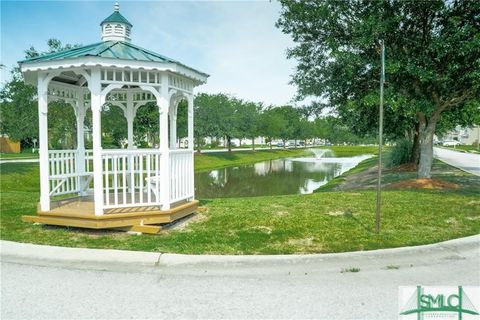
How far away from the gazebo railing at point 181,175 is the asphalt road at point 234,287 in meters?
2.68

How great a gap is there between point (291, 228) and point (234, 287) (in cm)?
289

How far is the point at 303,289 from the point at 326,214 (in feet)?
13.8

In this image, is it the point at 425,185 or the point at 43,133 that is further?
the point at 425,185

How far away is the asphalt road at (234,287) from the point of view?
3.90m

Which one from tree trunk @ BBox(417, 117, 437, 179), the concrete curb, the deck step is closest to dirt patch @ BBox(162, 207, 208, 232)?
the deck step

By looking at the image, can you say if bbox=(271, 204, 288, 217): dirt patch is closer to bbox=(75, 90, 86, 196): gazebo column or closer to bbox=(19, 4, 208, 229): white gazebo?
bbox=(19, 4, 208, 229): white gazebo

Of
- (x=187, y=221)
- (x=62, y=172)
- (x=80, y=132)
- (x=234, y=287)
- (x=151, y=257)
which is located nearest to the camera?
(x=234, y=287)

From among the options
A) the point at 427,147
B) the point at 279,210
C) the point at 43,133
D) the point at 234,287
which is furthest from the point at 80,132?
the point at 427,147

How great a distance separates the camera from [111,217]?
6.95 metres

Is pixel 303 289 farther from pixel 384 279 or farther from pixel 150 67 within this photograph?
pixel 150 67

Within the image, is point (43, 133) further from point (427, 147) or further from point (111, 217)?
point (427, 147)

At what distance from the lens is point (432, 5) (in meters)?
12.2

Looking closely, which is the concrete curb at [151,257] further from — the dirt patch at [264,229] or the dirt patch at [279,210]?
the dirt patch at [279,210]

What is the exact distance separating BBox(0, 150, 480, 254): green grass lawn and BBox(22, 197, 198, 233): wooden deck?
0.20 m
